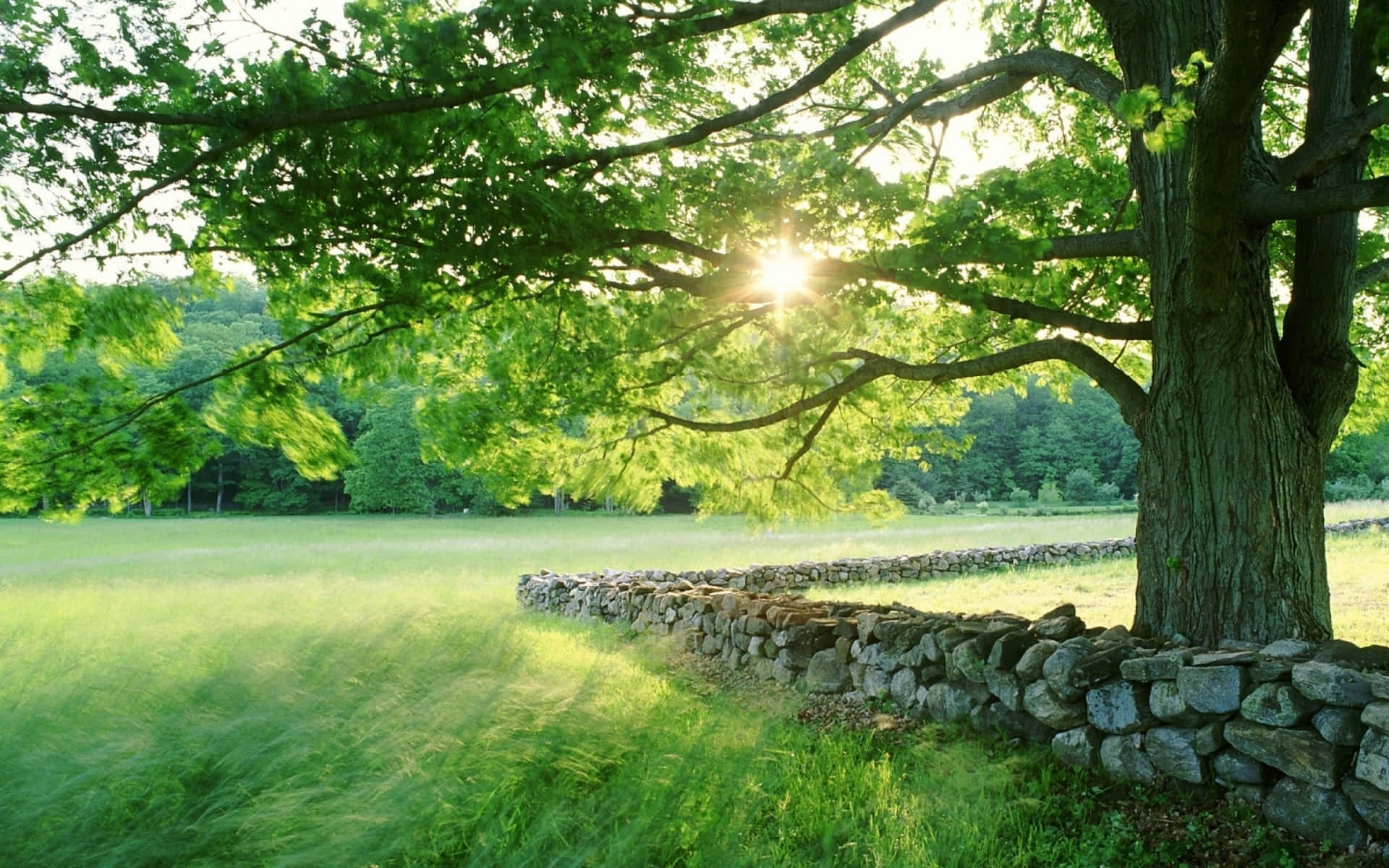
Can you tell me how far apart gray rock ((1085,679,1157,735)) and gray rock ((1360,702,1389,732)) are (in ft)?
3.75

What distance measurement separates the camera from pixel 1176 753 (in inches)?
185

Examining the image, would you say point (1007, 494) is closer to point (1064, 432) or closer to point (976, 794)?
point (1064, 432)

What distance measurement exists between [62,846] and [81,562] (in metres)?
22.5

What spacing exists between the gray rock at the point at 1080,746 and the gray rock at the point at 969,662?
0.78 m

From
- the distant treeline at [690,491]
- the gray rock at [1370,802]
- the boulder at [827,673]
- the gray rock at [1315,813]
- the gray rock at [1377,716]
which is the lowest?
the boulder at [827,673]

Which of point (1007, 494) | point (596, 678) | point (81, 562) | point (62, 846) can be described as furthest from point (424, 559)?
point (1007, 494)

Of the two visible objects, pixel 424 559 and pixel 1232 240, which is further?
pixel 424 559

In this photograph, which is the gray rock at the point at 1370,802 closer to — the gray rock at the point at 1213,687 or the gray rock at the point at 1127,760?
the gray rock at the point at 1213,687

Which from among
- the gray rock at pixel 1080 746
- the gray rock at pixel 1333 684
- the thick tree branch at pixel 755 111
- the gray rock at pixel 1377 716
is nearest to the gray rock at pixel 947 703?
the gray rock at pixel 1080 746

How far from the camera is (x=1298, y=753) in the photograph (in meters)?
4.12

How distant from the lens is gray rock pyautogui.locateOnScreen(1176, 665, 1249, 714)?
4.46 m

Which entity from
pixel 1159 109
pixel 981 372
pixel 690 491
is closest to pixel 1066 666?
pixel 981 372

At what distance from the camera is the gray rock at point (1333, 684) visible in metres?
4.01

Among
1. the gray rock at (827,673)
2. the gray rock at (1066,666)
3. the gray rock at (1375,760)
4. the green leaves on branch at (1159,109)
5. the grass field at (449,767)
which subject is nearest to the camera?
the gray rock at (1375,760)
